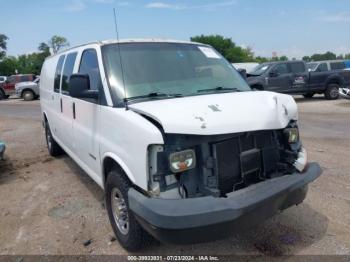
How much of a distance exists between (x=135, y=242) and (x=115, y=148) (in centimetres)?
90

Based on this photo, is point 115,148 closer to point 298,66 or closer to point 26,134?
point 26,134

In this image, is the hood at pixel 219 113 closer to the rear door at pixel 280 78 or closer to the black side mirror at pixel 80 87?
the black side mirror at pixel 80 87

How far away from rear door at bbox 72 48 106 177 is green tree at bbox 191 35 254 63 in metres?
74.6

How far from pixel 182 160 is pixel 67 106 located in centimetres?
295

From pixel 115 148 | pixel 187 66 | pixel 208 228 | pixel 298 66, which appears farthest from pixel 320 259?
pixel 298 66

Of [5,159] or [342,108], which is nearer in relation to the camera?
[5,159]

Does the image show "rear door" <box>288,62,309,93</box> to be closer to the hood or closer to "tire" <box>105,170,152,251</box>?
the hood

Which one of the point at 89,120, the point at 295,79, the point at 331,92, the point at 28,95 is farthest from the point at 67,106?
the point at 28,95

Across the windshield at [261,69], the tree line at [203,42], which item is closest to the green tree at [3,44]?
the tree line at [203,42]

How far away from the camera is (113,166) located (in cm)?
390

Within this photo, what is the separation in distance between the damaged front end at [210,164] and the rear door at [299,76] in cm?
1426

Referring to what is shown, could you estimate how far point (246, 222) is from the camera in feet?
9.86

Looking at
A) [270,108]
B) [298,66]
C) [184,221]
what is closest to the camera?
[184,221]

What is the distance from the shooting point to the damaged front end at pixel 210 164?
3.06m
